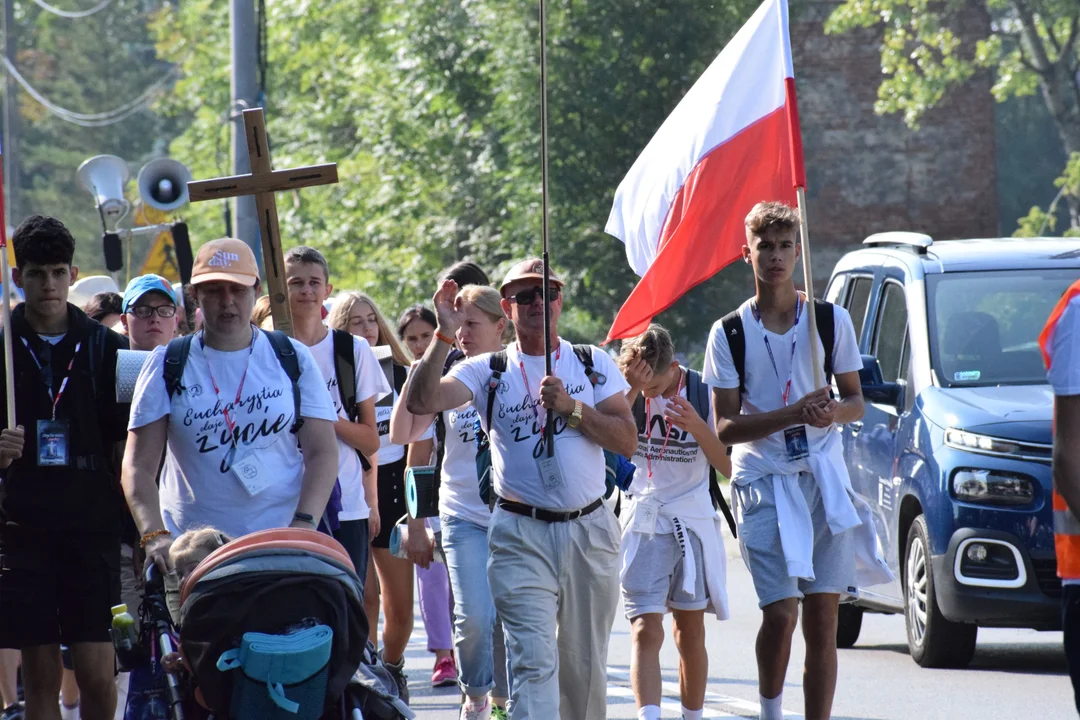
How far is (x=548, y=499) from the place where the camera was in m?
6.89

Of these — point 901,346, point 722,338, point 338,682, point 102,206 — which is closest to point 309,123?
point 102,206

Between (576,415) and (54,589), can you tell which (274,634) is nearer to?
(576,415)

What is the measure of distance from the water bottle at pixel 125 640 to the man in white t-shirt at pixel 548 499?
5.31 feet

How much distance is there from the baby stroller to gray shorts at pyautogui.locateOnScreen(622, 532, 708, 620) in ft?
Answer: 9.81

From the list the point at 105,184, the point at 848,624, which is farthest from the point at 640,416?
the point at 105,184

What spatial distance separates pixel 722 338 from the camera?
7438 millimetres

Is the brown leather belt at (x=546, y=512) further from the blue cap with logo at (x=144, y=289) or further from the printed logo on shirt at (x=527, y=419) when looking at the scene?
the blue cap with logo at (x=144, y=289)

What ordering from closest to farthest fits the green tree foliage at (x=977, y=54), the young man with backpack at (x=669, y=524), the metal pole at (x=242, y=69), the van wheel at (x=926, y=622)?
the young man with backpack at (x=669, y=524) → the van wheel at (x=926, y=622) → the metal pole at (x=242, y=69) → the green tree foliage at (x=977, y=54)

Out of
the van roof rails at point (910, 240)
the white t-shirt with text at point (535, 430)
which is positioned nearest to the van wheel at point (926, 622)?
the van roof rails at point (910, 240)

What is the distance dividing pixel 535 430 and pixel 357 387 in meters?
1.74

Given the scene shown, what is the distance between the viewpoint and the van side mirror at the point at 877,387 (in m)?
9.48

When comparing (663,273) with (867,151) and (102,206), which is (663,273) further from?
(867,151)

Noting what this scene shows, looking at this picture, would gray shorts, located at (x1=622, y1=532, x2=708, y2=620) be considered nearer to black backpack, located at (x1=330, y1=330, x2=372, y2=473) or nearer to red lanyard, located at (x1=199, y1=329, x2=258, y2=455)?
black backpack, located at (x1=330, y1=330, x2=372, y2=473)

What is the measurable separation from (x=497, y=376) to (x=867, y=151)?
90.5ft
